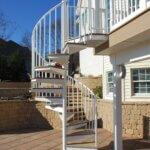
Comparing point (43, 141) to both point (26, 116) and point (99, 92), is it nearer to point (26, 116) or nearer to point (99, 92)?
point (26, 116)

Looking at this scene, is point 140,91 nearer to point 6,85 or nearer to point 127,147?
point 127,147

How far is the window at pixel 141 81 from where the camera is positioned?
36.1 feet

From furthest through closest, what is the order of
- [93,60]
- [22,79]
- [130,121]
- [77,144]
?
[22,79] → [93,60] → [130,121] → [77,144]

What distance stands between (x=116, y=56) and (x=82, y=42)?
2.70 ft

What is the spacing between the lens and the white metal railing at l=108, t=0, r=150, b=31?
542 cm

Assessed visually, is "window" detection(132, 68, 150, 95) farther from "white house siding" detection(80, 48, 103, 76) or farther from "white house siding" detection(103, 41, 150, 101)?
"white house siding" detection(80, 48, 103, 76)

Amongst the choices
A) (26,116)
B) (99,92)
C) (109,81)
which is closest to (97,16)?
(109,81)

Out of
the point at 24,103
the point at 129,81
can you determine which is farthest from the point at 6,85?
the point at 129,81

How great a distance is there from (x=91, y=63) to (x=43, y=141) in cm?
908

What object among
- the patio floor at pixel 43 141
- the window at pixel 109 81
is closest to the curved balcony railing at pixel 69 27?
the patio floor at pixel 43 141

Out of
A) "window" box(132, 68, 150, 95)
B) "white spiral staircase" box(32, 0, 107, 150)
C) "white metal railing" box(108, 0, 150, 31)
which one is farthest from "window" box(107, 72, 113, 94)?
"white metal railing" box(108, 0, 150, 31)

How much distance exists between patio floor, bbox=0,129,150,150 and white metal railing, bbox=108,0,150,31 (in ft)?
13.2

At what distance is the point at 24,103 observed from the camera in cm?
1315

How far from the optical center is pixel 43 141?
10.3 m
